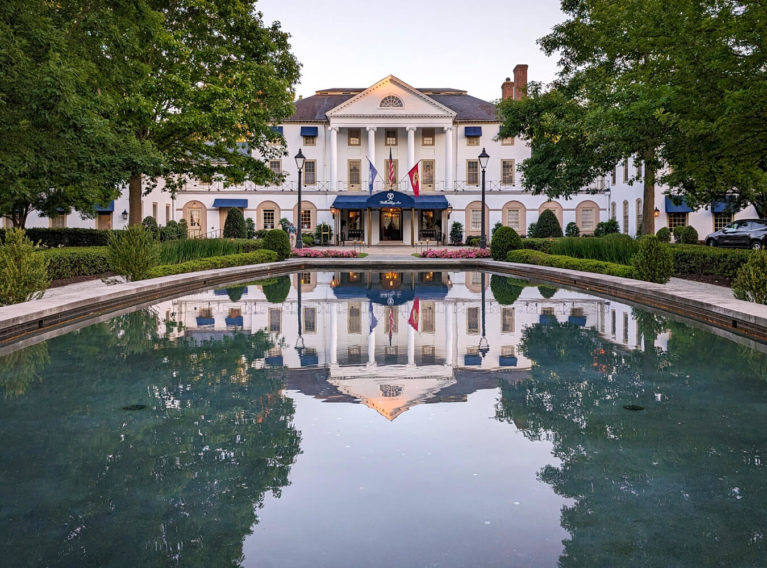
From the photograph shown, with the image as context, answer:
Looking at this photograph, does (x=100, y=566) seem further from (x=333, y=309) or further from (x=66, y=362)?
(x=333, y=309)

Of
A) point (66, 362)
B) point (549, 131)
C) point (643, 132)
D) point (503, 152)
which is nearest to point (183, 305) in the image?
point (66, 362)

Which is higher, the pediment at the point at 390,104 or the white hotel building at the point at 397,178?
the pediment at the point at 390,104

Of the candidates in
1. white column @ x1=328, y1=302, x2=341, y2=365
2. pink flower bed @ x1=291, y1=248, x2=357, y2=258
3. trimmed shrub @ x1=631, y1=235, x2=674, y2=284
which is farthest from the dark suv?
white column @ x1=328, y1=302, x2=341, y2=365

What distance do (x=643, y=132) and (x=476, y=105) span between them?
36059 mm

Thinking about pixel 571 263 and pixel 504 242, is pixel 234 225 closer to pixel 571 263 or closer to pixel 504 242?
pixel 504 242

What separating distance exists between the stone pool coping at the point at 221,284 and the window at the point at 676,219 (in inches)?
880

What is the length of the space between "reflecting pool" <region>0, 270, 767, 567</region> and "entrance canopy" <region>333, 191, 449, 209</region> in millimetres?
39158

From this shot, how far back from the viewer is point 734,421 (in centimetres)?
628

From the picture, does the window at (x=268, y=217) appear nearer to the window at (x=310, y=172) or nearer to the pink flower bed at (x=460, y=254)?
the window at (x=310, y=172)

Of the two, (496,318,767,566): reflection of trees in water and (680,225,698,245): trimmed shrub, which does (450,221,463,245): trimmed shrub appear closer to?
(680,225,698,245): trimmed shrub

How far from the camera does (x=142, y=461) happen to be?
518cm

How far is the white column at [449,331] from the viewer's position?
935 cm

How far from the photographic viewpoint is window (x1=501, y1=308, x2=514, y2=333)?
39.7 ft

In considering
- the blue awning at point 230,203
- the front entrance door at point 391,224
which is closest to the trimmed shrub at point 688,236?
the front entrance door at point 391,224
